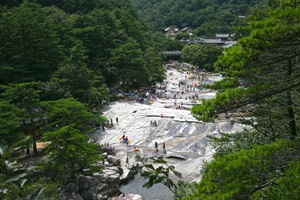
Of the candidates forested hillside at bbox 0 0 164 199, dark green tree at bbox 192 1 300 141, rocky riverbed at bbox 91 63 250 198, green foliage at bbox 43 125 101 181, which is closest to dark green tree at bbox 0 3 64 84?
forested hillside at bbox 0 0 164 199

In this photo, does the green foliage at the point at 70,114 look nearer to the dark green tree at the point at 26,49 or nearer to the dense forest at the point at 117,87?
the dense forest at the point at 117,87

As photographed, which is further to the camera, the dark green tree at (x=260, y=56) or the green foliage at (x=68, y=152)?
the green foliage at (x=68, y=152)

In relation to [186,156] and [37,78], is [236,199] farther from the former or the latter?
[37,78]

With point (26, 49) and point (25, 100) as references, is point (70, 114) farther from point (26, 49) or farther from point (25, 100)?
point (26, 49)

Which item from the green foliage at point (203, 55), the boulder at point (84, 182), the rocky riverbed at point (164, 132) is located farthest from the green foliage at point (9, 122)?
the green foliage at point (203, 55)

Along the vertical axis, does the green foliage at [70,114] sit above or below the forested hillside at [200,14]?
below
